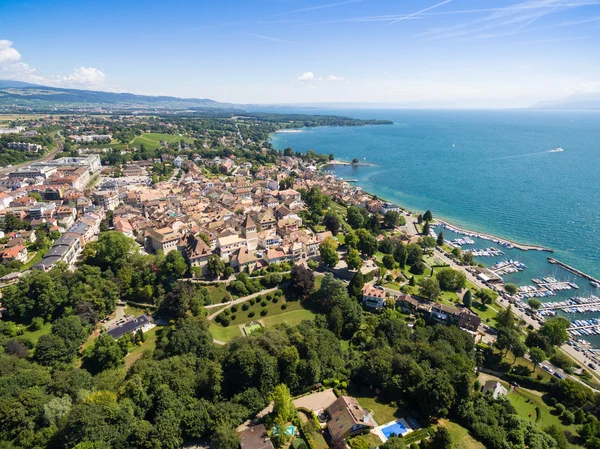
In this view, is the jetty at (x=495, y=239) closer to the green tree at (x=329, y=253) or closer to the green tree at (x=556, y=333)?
the green tree at (x=556, y=333)

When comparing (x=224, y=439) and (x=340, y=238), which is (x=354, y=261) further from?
(x=224, y=439)

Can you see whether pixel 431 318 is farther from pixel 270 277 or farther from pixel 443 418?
pixel 270 277

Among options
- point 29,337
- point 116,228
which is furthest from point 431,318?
point 116,228

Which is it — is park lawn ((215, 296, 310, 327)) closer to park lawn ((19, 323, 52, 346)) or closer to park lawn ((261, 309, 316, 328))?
park lawn ((261, 309, 316, 328))

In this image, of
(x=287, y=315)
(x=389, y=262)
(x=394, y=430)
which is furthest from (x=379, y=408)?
(x=389, y=262)

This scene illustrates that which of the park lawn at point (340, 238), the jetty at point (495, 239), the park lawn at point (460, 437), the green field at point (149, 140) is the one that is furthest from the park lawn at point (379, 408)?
the green field at point (149, 140)

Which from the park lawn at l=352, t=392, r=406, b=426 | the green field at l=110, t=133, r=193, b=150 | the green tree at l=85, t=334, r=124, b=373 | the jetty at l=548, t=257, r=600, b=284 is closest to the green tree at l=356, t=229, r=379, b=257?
the park lawn at l=352, t=392, r=406, b=426
